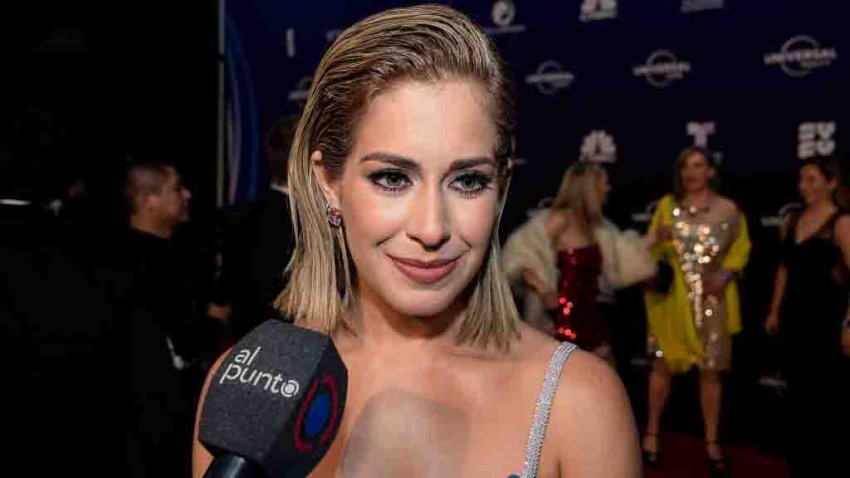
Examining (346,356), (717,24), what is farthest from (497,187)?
(717,24)

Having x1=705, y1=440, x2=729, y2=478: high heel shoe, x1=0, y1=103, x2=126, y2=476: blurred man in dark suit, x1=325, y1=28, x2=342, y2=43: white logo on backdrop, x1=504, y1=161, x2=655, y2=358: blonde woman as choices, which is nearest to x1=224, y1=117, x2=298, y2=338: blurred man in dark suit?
x1=0, y1=103, x2=126, y2=476: blurred man in dark suit

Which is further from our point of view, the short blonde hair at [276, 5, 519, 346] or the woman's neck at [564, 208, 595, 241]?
the woman's neck at [564, 208, 595, 241]

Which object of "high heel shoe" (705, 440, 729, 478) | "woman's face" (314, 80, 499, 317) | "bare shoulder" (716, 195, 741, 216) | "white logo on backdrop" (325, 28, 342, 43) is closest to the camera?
"woman's face" (314, 80, 499, 317)

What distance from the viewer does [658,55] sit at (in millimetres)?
5016

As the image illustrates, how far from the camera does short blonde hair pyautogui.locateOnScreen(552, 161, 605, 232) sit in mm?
4066

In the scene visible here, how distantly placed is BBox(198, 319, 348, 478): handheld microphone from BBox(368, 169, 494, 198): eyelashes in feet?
1.19

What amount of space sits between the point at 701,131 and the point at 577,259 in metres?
1.43

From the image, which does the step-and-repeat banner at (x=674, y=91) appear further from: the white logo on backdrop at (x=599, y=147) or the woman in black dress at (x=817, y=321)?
the woman in black dress at (x=817, y=321)

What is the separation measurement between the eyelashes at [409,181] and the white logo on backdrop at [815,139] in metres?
3.91

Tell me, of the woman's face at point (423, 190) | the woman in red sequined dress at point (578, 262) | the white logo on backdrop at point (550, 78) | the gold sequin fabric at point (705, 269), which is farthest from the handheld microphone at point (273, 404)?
the white logo on backdrop at point (550, 78)

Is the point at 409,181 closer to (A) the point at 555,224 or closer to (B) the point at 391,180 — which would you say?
(B) the point at 391,180

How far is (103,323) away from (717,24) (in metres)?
4.03

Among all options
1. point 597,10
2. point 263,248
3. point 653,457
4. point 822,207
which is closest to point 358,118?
point 263,248

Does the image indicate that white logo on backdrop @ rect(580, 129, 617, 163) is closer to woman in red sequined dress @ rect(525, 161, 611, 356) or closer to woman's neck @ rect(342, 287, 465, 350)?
woman in red sequined dress @ rect(525, 161, 611, 356)
